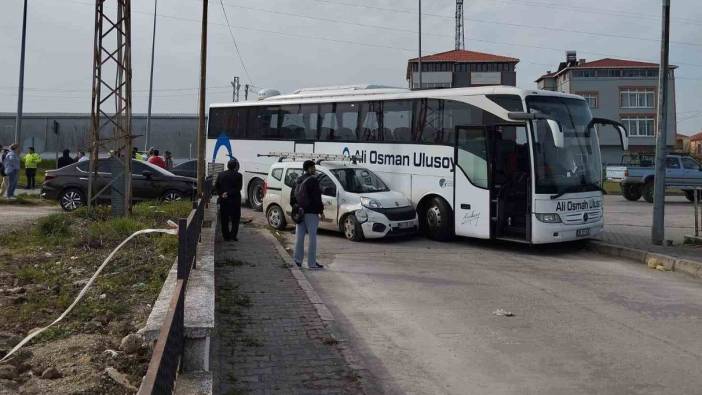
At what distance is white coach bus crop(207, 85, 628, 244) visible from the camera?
12.3m

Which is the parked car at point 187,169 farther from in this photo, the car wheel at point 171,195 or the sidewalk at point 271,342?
the sidewalk at point 271,342

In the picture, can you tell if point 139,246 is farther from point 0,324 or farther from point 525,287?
point 525,287

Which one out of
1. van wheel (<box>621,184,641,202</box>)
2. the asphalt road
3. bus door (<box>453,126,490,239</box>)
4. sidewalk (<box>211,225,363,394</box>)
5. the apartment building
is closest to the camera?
sidewalk (<box>211,225,363,394</box>)

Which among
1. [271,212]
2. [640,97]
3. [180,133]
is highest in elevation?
[640,97]

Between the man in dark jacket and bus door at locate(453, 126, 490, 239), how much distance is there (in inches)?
178

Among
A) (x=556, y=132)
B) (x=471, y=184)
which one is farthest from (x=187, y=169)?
(x=556, y=132)

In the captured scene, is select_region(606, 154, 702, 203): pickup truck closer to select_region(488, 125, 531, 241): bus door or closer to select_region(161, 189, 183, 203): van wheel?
select_region(488, 125, 531, 241): bus door

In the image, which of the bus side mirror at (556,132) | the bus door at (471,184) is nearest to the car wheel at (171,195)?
the bus door at (471,184)

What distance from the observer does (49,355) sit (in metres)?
5.17

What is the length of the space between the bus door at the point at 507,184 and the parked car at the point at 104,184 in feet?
30.2

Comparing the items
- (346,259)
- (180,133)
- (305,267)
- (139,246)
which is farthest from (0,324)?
(180,133)

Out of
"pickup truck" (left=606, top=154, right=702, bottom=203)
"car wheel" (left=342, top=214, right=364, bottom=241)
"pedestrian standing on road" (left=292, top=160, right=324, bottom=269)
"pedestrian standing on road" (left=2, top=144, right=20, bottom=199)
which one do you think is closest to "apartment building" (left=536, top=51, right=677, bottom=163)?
"pickup truck" (left=606, top=154, right=702, bottom=203)

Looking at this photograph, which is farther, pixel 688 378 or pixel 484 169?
pixel 484 169

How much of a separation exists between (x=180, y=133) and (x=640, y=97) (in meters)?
48.7
